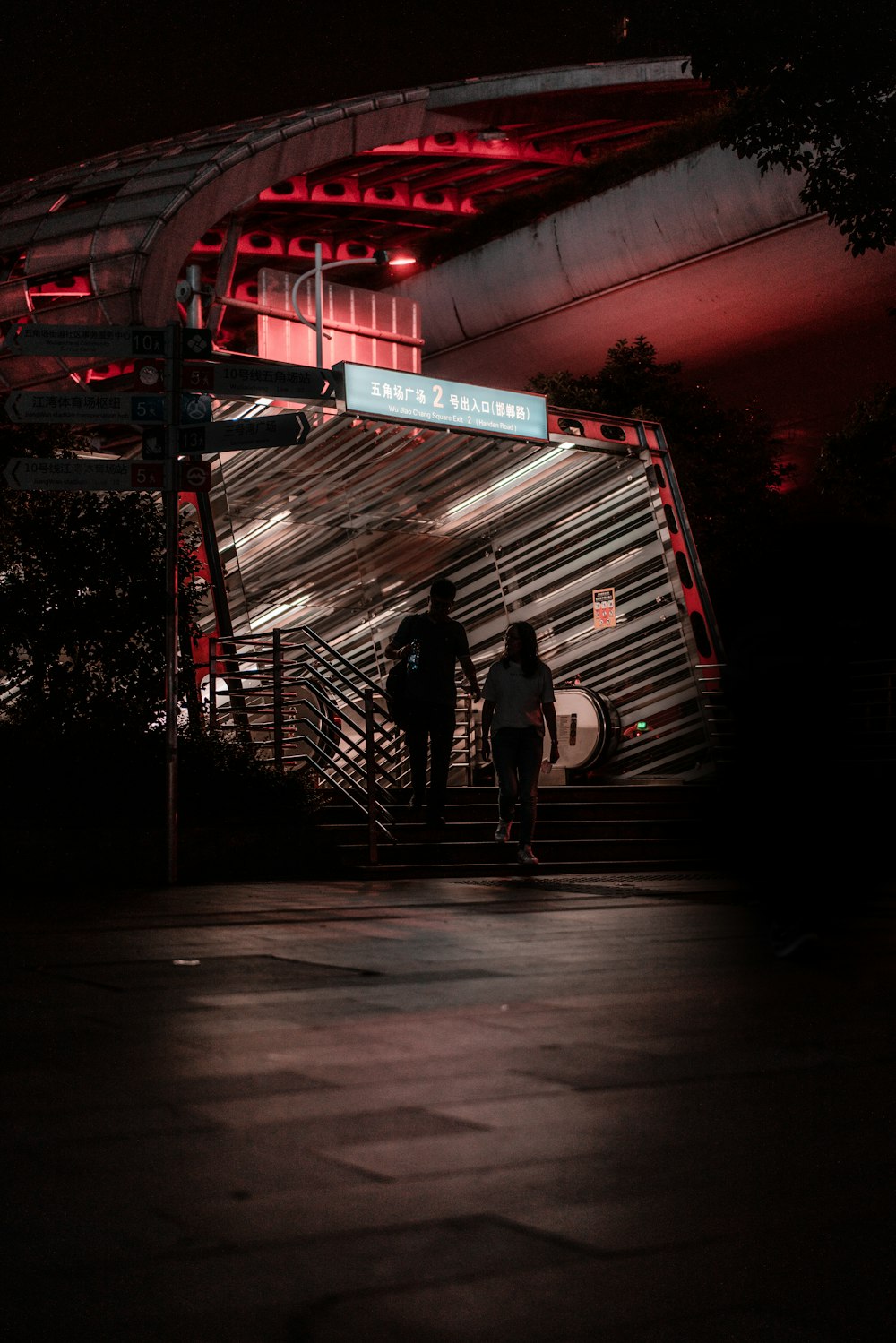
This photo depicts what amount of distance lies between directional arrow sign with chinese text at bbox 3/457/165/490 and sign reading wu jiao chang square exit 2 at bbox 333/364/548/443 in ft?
11.8

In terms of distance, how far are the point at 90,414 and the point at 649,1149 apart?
700cm

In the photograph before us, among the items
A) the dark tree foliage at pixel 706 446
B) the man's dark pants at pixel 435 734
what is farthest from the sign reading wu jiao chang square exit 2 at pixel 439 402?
the dark tree foliage at pixel 706 446

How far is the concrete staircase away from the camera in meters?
10.8

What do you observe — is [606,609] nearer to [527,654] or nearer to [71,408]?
[527,654]

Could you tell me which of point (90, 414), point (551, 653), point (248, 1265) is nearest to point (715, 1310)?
point (248, 1265)

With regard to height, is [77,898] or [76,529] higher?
[76,529]

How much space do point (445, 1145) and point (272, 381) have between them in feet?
23.9

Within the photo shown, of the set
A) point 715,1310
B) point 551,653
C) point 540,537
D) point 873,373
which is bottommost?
point 715,1310

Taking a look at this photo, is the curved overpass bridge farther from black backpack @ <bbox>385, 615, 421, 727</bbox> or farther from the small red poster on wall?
black backpack @ <bbox>385, 615, 421, 727</bbox>

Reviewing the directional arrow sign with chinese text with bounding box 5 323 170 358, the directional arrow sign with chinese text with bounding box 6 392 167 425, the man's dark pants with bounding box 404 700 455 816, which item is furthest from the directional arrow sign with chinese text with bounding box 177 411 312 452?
the man's dark pants with bounding box 404 700 455 816

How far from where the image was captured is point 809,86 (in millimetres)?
14453

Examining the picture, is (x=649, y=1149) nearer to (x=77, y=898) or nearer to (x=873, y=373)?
(x=77, y=898)

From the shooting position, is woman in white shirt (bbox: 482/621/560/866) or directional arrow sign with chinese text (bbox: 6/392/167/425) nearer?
directional arrow sign with chinese text (bbox: 6/392/167/425)

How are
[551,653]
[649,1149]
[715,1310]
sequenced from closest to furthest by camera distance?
1. [715,1310]
2. [649,1149]
3. [551,653]
